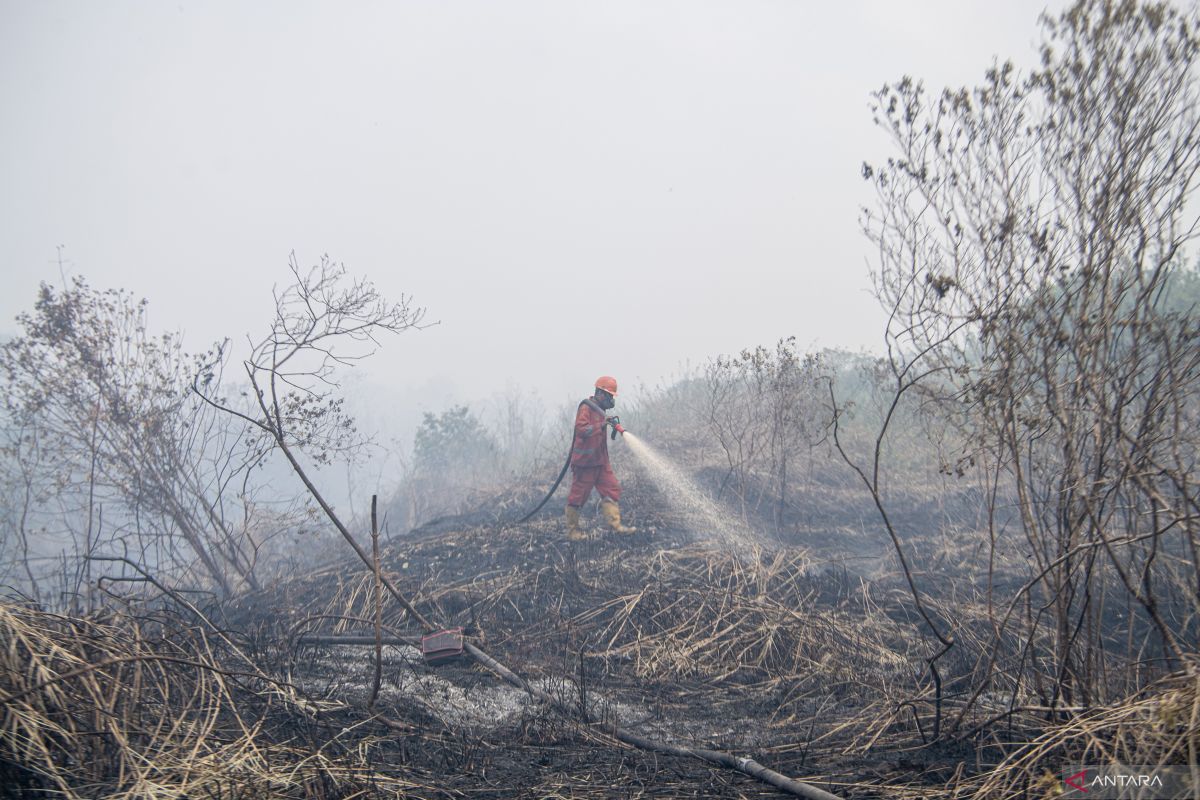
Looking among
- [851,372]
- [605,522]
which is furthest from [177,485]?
[851,372]

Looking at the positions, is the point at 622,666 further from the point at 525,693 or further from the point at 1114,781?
the point at 1114,781

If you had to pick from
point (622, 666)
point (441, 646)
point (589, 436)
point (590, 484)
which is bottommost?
point (622, 666)

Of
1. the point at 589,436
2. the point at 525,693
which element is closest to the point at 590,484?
the point at 589,436

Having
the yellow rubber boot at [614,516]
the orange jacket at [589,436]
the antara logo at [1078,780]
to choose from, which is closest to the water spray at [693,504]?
the orange jacket at [589,436]

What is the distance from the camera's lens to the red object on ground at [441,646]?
4754 millimetres

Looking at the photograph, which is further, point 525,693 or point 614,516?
point 614,516

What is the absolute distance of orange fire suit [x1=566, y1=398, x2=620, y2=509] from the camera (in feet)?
26.3

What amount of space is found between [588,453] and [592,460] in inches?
4.5

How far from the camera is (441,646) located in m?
4.79

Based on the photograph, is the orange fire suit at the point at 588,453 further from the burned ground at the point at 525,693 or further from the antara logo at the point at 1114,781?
the antara logo at the point at 1114,781

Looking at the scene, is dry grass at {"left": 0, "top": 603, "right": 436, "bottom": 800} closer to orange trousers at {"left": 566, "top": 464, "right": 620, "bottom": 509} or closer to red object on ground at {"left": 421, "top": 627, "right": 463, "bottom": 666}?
red object on ground at {"left": 421, "top": 627, "right": 463, "bottom": 666}

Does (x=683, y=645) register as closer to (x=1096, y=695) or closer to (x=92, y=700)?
(x=1096, y=695)

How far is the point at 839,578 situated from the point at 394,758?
509cm

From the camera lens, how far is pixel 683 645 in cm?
514
